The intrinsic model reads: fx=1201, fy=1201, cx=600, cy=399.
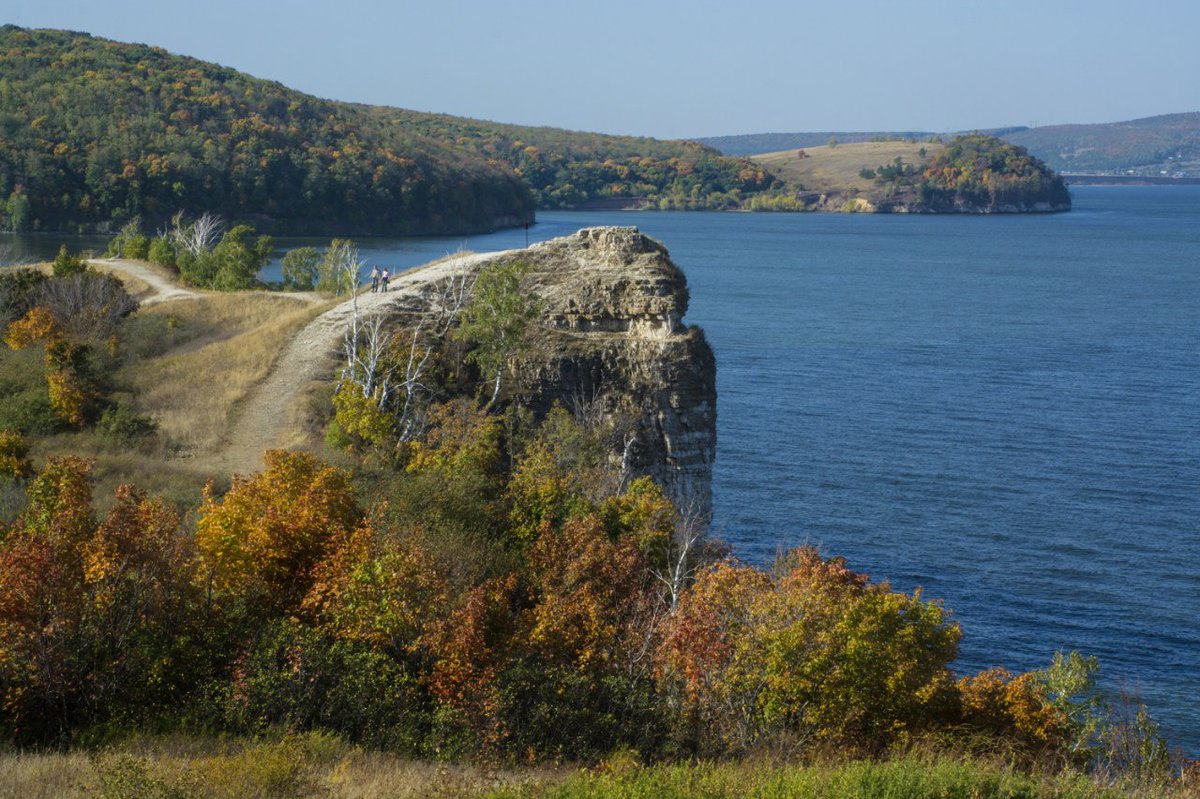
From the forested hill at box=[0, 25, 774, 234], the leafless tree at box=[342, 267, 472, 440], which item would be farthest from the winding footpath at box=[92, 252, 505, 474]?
the forested hill at box=[0, 25, 774, 234]

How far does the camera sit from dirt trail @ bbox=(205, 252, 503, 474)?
105ft

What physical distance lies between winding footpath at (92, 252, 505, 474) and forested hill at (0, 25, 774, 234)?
256 ft

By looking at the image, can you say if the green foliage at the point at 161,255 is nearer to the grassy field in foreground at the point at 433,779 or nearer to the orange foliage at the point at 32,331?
the orange foliage at the point at 32,331

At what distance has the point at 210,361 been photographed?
39344 mm

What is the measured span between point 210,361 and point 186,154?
294 ft

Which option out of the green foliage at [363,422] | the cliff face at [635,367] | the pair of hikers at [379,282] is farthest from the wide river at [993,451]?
the pair of hikers at [379,282]

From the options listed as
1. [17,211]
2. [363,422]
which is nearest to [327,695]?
[363,422]

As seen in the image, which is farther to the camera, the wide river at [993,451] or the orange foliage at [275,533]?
the wide river at [993,451]

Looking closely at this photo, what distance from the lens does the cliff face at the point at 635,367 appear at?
37000 millimetres

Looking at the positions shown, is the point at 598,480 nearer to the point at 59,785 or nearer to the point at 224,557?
the point at 224,557

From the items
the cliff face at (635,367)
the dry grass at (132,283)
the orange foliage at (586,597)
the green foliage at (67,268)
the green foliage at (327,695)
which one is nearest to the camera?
the green foliage at (327,695)

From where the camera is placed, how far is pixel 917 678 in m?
18.1

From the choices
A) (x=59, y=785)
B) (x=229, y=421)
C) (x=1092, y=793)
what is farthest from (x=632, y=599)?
(x=229, y=421)

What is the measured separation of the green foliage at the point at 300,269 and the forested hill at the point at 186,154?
47.5 m
